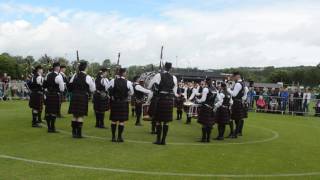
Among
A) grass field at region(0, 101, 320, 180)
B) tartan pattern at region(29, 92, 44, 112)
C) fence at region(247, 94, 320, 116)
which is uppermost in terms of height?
tartan pattern at region(29, 92, 44, 112)

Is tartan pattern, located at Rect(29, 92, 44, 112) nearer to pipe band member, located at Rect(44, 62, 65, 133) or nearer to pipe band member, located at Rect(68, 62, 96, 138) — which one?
pipe band member, located at Rect(44, 62, 65, 133)

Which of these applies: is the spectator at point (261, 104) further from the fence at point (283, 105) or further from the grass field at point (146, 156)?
the grass field at point (146, 156)

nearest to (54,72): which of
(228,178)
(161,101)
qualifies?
(161,101)

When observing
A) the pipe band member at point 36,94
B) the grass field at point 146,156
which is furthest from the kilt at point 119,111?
the pipe band member at point 36,94

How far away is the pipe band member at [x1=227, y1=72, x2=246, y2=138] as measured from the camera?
1395 centimetres

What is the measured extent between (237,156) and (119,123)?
10.7 feet

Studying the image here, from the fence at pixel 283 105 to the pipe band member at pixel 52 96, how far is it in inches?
683

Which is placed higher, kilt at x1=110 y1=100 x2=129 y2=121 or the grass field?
kilt at x1=110 y1=100 x2=129 y2=121

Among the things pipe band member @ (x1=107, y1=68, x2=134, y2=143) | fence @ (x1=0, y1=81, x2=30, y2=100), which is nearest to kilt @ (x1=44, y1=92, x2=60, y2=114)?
pipe band member @ (x1=107, y1=68, x2=134, y2=143)

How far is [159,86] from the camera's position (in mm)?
11672

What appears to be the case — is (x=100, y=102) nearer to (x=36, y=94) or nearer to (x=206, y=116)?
(x=36, y=94)

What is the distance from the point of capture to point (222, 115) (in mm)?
13578

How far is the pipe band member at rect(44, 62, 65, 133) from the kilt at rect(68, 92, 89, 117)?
1091 mm

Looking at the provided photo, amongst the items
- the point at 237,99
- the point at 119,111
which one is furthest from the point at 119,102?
the point at 237,99
